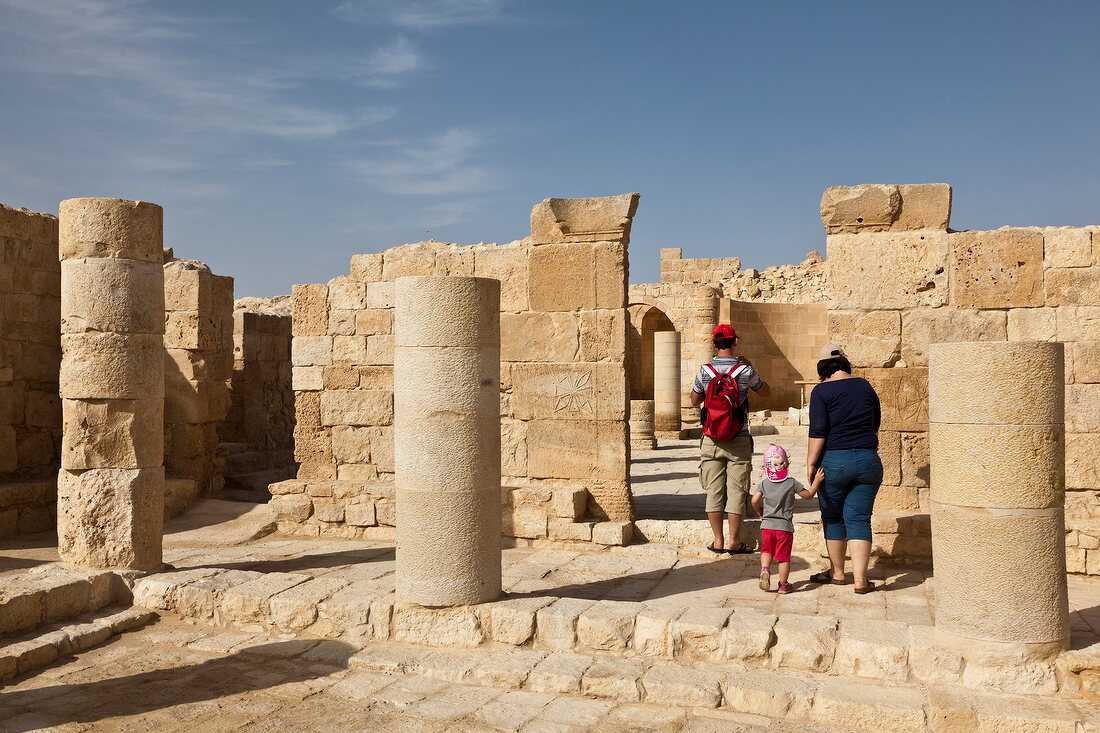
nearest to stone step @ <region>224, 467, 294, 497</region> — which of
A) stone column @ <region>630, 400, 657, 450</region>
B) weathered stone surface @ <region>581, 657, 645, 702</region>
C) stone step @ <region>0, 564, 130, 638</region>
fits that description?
stone step @ <region>0, 564, 130, 638</region>

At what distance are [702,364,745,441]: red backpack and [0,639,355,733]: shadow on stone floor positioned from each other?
3.24 metres

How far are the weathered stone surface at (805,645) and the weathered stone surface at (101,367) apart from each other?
5.28 m

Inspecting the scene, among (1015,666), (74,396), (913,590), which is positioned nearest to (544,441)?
(913,590)

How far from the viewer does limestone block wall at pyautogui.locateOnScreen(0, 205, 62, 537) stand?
9695mm

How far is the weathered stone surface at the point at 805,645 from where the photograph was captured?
191 inches

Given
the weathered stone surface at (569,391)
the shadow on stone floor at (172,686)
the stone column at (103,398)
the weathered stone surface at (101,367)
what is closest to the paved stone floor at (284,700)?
the shadow on stone floor at (172,686)

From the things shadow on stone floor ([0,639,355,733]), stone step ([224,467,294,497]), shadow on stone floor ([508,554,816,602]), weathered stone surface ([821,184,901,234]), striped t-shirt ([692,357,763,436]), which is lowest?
shadow on stone floor ([0,639,355,733])

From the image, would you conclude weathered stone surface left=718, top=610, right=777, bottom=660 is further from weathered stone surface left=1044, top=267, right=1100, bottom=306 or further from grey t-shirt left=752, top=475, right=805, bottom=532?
weathered stone surface left=1044, top=267, right=1100, bottom=306

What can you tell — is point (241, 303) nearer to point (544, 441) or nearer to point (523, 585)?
point (544, 441)

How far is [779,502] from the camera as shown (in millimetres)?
6031

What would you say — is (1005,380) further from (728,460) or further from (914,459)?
(728,460)

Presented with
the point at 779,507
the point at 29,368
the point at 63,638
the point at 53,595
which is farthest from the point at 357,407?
the point at 779,507

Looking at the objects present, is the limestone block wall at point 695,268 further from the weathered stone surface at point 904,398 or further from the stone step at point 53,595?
the stone step at point 53,595

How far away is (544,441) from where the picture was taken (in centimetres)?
817
